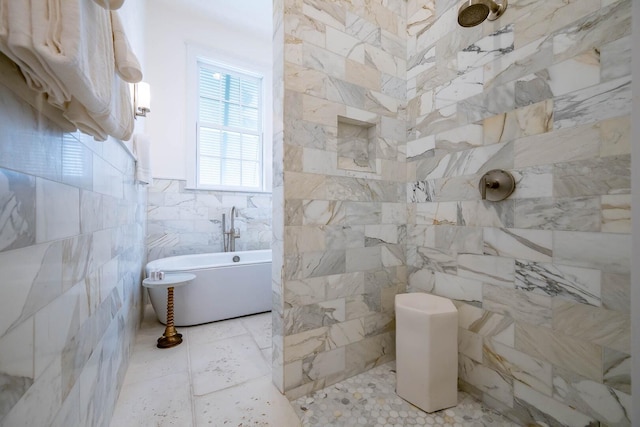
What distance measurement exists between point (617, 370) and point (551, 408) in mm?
363

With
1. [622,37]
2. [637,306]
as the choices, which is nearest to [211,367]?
[637,306]

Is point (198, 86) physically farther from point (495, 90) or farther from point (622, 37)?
point (622, 37)

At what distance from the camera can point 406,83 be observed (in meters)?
1.97

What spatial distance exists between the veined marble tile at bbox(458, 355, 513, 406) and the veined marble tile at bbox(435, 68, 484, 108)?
166 centimetres

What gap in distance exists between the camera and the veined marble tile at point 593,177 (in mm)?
1009

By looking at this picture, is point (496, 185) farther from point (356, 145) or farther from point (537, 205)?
point (356, 145)

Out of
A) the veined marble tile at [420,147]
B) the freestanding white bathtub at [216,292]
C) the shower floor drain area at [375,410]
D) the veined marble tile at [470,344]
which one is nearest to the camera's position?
the shower floor drain area at [375,410]

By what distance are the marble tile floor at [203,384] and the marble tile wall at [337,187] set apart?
0.61ft

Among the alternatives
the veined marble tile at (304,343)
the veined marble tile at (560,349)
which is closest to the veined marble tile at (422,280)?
the veined marble tile at (560,349)

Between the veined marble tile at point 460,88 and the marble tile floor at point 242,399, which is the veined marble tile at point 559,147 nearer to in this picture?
the veined marble tile at point 460,88

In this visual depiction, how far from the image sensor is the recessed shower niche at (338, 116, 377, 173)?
1792 mm

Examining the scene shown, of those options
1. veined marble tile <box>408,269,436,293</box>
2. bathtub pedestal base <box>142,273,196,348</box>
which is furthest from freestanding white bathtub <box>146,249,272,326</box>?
veined marble tile <box>408,269,436,293</box>

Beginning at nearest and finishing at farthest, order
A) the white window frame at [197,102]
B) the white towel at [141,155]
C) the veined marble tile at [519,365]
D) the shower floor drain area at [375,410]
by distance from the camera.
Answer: the veined marble tile at [519,365] → the shower floor drain area at [375,410] → the white towel at [141,155] → the white window frame at [197,102]

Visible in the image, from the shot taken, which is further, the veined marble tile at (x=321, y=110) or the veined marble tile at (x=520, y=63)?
the veined marble tile at (x=321, y=110)
